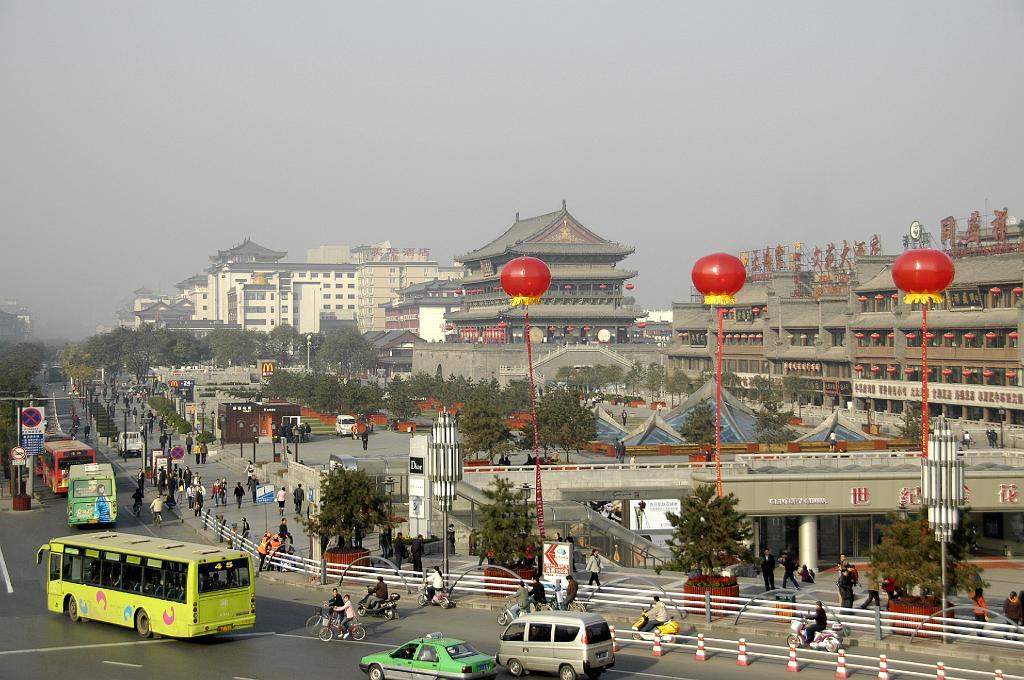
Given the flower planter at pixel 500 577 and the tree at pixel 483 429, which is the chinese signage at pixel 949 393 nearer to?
the tree at pixel 483 429

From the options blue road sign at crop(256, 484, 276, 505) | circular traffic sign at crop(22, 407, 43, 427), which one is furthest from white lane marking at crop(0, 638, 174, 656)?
circular traffic sign at crop(22, 407, 43, 427)

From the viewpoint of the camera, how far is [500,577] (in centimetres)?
2875

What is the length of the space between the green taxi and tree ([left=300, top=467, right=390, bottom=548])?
1076cm

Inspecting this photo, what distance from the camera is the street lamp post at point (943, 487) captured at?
78.1 ft

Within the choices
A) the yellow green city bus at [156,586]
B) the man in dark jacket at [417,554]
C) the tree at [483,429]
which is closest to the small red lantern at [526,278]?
the man in dark jacket at [417,554]

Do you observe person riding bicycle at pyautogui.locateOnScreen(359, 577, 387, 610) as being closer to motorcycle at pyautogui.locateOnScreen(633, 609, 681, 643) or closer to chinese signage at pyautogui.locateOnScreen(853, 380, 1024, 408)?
motorcycle at pyautogui.locateOnScreen(633, 609, 681, 643)

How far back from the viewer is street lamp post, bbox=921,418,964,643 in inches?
938

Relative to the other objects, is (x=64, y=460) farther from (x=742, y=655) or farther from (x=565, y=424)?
(x=742, y=655)

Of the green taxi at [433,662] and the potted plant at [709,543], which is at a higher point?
the potted plant at [709,543]

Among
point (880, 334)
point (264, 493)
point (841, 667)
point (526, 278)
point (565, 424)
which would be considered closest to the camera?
point (841, 667)

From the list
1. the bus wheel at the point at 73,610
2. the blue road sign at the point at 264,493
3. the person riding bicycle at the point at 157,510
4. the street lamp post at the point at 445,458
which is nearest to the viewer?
the bus wheel at the point at 73,610

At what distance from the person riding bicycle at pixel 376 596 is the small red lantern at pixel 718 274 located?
11.6 m

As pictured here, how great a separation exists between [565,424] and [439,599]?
26.8m

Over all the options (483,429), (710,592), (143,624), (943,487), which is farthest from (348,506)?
(483,429)
